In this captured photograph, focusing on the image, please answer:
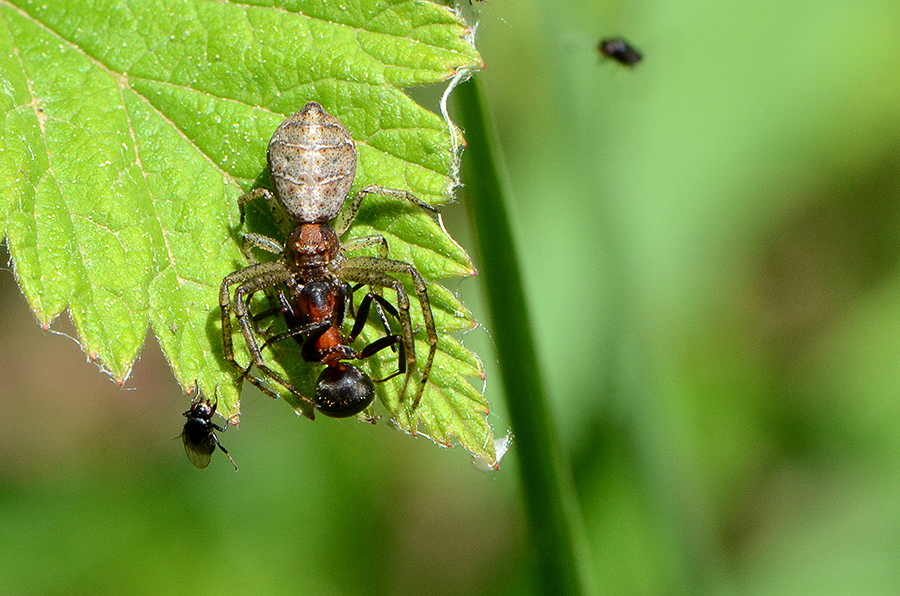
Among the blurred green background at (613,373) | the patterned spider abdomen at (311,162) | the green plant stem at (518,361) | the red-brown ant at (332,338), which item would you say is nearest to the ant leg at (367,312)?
the red-brown ant at (332,338)

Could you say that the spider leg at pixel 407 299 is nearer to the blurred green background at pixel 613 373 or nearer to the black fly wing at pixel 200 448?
the blurred green background at pixel 613 373

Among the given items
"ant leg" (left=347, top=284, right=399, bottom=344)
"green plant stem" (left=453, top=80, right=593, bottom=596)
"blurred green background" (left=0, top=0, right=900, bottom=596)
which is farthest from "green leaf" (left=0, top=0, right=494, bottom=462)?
"blurred green background" (left=0, top=0, right=900, bottom=596)

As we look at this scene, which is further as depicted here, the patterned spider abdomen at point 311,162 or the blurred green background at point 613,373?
the blurred green background at point 613,373

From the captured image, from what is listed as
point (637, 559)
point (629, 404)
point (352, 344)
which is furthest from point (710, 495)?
point (352, 344)

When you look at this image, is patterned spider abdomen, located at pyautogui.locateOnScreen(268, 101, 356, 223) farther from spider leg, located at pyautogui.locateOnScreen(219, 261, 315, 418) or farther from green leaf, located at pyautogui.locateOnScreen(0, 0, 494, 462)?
spider leg, located at pyautogui.locateOnScreen(219, 261, 315, 418)

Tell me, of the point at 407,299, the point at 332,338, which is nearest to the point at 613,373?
the point at 407,299

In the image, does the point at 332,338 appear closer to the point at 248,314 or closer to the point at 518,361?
the point at 248,314
